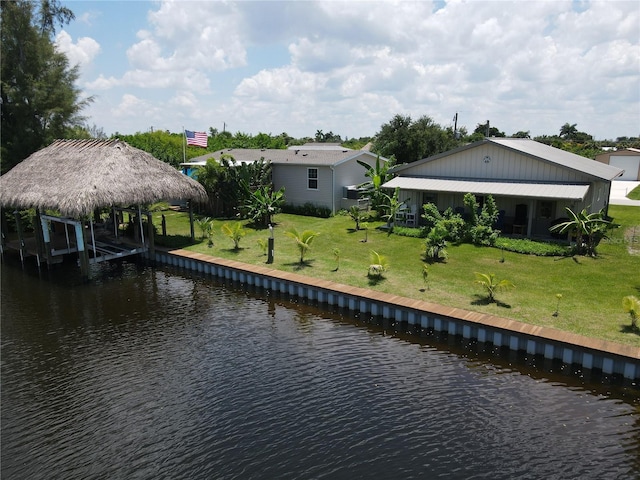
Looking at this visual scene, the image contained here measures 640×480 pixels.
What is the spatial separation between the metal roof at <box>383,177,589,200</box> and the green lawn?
106 inches

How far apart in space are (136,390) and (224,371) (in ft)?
6.66

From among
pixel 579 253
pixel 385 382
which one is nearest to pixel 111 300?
pixel 385 382

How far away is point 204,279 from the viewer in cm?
1903

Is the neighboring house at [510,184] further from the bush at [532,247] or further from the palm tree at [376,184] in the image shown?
the bush at [532,247]

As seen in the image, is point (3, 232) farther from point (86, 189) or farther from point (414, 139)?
point (414, 139)

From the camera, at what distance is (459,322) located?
42.3 ft

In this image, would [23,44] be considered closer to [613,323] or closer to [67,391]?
[67,391]

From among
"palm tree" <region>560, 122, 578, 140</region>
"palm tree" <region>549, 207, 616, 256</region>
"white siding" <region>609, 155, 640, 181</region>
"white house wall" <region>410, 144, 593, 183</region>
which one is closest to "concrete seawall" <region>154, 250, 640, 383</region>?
"palm tree" <region>549, 207, 616, 256</region>

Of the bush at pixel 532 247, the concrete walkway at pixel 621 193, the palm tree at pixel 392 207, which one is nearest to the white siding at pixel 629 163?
the concrete walkway at pixel 621 193

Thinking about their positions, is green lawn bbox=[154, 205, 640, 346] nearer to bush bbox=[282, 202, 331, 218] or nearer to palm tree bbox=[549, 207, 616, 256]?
palm tree bbox=[549, 207, 616, 256]

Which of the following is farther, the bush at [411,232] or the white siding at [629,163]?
the white siding at [629,163]

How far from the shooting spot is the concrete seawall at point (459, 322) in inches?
432

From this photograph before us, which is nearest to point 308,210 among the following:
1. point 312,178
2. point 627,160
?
point 312,178

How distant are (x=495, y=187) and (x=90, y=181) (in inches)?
702
